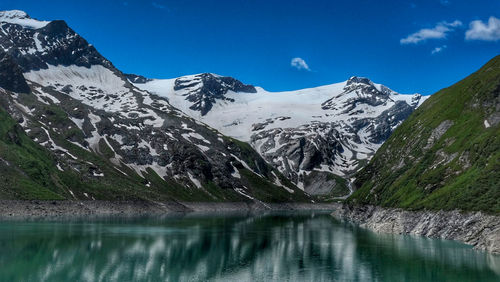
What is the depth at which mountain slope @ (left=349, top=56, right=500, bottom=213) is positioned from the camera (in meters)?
113

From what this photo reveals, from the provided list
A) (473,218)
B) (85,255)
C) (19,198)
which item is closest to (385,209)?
(473,218)

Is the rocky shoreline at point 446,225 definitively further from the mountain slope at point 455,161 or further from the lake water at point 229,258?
the lake water at point 229,258

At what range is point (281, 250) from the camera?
347ft

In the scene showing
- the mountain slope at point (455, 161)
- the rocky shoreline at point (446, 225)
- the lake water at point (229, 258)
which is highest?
the mountain slope at point (455, 161)

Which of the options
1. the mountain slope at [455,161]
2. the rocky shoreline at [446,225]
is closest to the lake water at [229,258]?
the rocky shoreline at [446,225]

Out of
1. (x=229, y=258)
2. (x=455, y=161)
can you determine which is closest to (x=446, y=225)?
(x=455, y=161)

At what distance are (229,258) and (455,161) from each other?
80.1 meters

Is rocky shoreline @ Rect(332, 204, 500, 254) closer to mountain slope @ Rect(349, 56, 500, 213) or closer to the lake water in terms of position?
mountain slope @ Rect(349, 56, 500, 213)

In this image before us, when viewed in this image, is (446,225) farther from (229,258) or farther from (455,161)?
(229,258)

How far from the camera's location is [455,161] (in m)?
140

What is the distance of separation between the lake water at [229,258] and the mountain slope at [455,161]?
13.3m

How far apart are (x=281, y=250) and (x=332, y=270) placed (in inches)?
1128

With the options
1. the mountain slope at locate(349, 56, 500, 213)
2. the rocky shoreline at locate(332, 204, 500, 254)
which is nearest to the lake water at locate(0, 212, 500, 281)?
the rocky shoreline at locate(332, 204, 500, 254)

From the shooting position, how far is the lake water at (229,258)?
71750 millimetres
